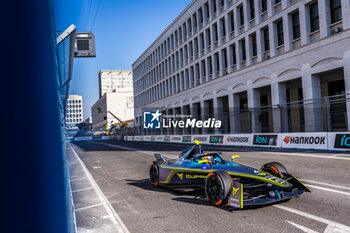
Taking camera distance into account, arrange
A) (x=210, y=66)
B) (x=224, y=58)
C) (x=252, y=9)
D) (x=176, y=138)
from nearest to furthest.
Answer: (x=252, y=9) < (x=176, y=138) < (x=224, y=58) < (x=210, y=66)

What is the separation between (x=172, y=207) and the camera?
6.14m

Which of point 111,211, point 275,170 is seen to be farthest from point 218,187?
point 111,211

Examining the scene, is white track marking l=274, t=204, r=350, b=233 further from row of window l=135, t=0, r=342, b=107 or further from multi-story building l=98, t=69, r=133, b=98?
multi-story building l=98, t=69, r=133, b=98

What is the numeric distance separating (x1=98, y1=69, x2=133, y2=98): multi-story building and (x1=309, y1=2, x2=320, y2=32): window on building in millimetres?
159307

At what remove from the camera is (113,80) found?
178 metres

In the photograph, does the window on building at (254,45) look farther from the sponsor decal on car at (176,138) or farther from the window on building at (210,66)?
the sponsor decal on car at (176,138)

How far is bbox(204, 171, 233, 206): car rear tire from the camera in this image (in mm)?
5574

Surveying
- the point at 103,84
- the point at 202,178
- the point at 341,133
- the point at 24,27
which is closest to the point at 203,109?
the point at 341,133

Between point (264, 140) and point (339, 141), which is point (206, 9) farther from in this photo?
point (339, 141)

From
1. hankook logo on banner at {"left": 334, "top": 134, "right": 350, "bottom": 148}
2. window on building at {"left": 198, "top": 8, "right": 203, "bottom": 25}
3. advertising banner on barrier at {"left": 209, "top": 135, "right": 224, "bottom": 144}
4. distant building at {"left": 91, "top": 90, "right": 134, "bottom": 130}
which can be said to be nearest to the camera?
hankook logo on banner at {"left": 334, "top": 134, "right": 350, "bottom": 148}

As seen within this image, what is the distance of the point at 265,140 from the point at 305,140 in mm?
3736

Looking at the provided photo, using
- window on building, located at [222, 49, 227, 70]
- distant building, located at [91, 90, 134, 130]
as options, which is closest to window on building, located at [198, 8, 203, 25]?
window on building, located at [222, 49, 227, 70]

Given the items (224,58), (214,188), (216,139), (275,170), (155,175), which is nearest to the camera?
(214,188)

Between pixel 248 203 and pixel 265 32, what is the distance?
26.3 metres
